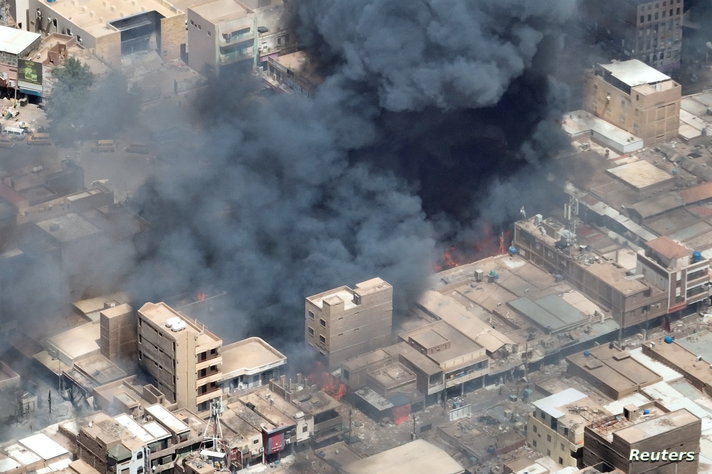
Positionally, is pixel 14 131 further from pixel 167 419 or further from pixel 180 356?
pixel 167 419

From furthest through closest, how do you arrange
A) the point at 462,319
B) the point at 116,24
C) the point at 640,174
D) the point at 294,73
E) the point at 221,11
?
the point at 221,11, the point at 116,24, the point at 294,73, the point at 640,174, the point at 462,319

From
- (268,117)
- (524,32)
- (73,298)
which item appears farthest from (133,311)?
(524,32)

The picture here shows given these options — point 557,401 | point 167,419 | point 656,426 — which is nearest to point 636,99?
point 557,401

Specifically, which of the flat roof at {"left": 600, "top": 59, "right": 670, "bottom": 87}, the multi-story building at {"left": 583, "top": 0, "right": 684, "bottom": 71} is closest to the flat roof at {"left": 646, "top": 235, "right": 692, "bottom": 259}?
the flat roof at {"left": 600, "top": 59, "right": 670, "bottom": 87}

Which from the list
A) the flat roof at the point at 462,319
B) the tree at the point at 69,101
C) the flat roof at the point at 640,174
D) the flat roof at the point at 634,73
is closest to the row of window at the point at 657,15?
the flat roof at the point at 634,73

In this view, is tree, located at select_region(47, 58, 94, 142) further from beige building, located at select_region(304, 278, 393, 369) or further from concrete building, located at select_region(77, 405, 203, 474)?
concrete building, located at select_region(77, 405, 203, 474)

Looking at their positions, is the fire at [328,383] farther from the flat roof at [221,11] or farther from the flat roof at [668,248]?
the flat roof at [221,11]
